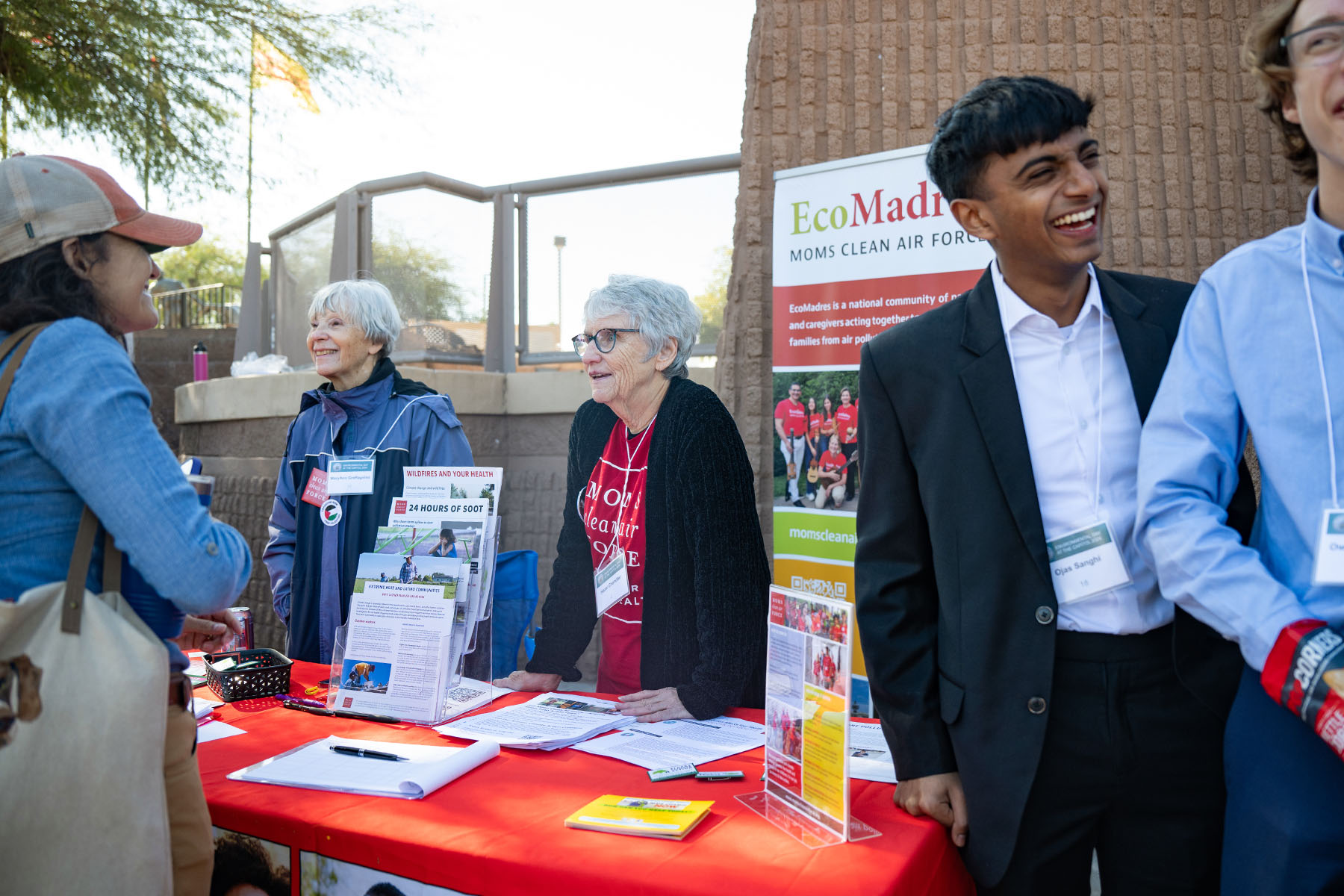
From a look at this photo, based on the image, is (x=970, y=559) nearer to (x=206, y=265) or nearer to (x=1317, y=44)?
(x=1317, y=44)

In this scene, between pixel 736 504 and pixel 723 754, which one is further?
pixel 736 504

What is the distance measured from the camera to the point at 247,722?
6.44 ft

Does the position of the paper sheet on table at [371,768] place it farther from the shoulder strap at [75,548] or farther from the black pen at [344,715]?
the shoulder strap at [75,548]

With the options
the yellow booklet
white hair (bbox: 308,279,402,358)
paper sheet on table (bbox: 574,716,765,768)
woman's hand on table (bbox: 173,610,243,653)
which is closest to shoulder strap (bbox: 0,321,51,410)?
woman's hand on table (bbox: 173,610,243,653)

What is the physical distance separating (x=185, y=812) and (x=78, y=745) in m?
0.24

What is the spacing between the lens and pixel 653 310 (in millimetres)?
2512

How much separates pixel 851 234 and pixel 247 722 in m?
2.69

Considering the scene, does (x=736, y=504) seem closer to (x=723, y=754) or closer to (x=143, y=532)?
(x=723, y=754)

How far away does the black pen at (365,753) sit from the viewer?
165 cm

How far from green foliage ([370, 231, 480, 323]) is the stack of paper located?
4.45m

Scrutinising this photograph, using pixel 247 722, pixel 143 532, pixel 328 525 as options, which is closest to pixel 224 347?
pixel 328 525

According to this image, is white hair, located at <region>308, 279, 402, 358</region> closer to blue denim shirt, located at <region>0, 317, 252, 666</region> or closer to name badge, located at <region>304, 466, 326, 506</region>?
name badge, located at <region>304, 466, 326, 506</region>

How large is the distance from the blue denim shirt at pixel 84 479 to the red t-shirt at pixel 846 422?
2709 millimetres

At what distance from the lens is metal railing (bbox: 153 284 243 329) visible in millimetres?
12281
